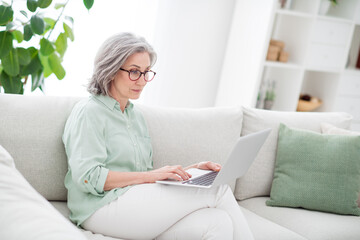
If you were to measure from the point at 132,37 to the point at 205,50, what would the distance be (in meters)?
2.18

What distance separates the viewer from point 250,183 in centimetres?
243

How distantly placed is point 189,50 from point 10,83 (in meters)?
1.86

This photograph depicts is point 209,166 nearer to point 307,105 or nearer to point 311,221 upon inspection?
point 311,221

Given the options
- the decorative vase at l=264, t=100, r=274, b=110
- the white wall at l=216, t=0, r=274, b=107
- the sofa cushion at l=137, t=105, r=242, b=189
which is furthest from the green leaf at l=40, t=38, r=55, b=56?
the decorative vase at l=264, t=100, r=274, b=110

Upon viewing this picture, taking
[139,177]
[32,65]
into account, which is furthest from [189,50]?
[139,177]

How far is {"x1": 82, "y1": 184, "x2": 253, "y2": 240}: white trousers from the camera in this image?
5.56 feet

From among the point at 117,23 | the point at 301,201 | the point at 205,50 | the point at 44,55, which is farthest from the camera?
the point at 205,50

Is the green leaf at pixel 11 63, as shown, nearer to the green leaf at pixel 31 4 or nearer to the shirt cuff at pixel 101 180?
the green leaf at pixel 31 4

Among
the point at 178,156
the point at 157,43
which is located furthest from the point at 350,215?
the point at 157,43

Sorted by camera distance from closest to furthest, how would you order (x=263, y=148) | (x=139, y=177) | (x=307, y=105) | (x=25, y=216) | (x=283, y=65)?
(x=25, y=216), (x=139, y=177), (x=263, y=148), (x=283, y=65), (x=307, y=105)

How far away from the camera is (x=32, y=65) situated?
8.41 feet

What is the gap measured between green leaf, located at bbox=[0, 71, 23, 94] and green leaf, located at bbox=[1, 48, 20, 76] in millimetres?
102

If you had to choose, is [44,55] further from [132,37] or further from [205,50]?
[205,50]

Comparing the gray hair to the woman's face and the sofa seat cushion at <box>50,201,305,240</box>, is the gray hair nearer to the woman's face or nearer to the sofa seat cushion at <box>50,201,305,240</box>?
the woman's face
